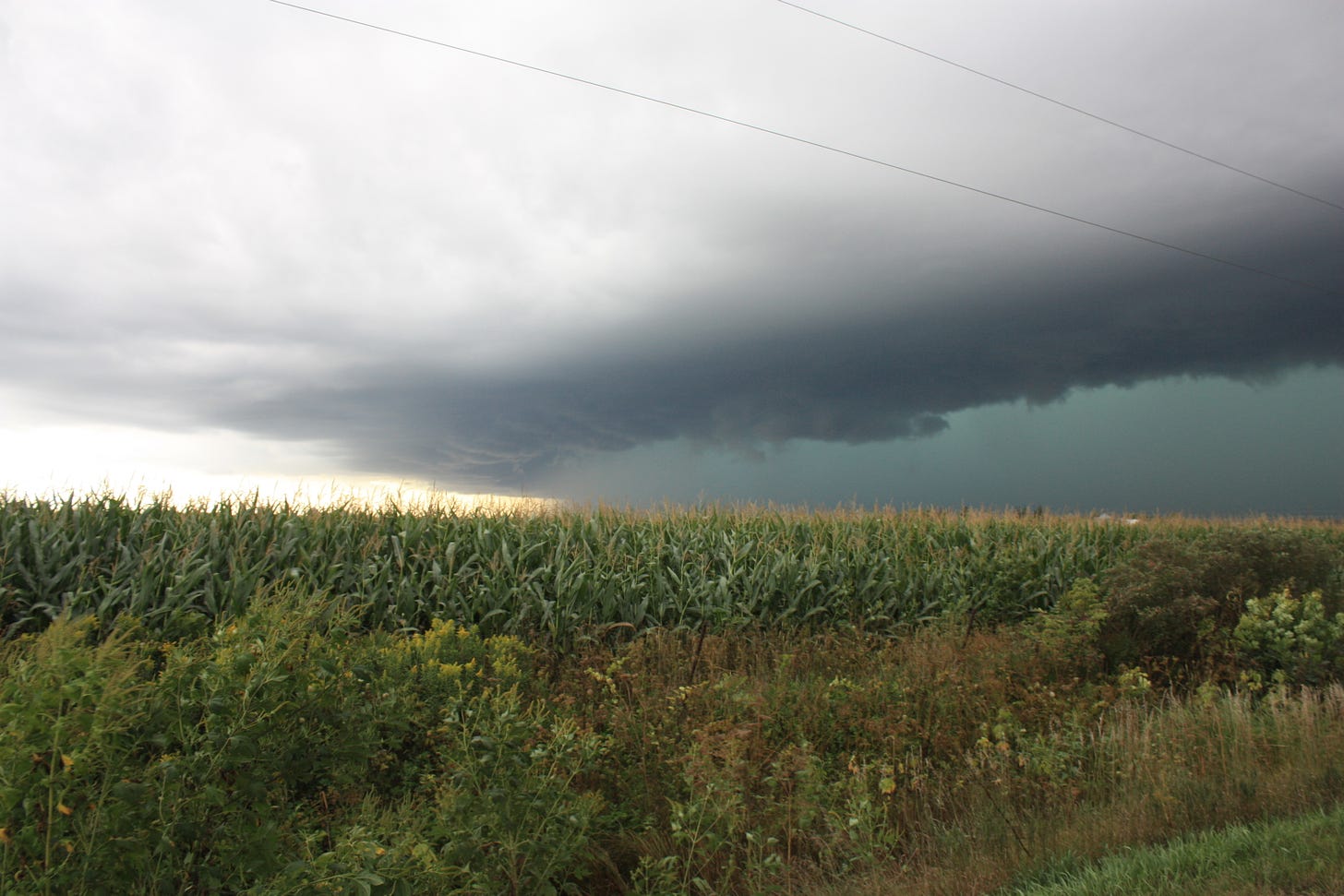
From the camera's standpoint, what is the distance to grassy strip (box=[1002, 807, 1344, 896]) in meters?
3.76

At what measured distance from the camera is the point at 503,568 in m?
9.21

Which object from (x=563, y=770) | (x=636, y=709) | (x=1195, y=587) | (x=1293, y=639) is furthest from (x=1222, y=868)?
(x=1195, y=587)

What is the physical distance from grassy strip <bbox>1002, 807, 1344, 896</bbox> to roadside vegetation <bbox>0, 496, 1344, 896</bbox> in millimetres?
29

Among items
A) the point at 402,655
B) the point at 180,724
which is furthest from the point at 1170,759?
the point at 180,724

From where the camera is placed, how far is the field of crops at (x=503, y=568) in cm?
806

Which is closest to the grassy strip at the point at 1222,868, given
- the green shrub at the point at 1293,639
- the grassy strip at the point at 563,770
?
the grassy strip at the point at 563,770

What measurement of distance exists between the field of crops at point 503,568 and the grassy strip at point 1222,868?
4.74m

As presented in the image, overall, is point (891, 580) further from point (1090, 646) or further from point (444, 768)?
point (444, 768)

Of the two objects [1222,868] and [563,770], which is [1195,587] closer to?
[1222,868]

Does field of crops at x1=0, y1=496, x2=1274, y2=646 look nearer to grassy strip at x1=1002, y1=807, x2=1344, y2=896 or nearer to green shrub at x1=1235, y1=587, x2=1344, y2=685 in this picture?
green shrub at x1=1235, y1=587, x2=1344, y2=685

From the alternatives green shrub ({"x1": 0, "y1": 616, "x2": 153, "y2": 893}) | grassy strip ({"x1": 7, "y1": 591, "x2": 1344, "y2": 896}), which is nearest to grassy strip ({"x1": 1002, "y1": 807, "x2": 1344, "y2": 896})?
grassy strip ({"x1": 7, "y1": 591, "x2": 1344, "y2": 896})

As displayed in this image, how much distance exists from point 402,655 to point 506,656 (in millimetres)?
776

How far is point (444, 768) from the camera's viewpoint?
15.6ft

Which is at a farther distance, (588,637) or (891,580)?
(891,580)
